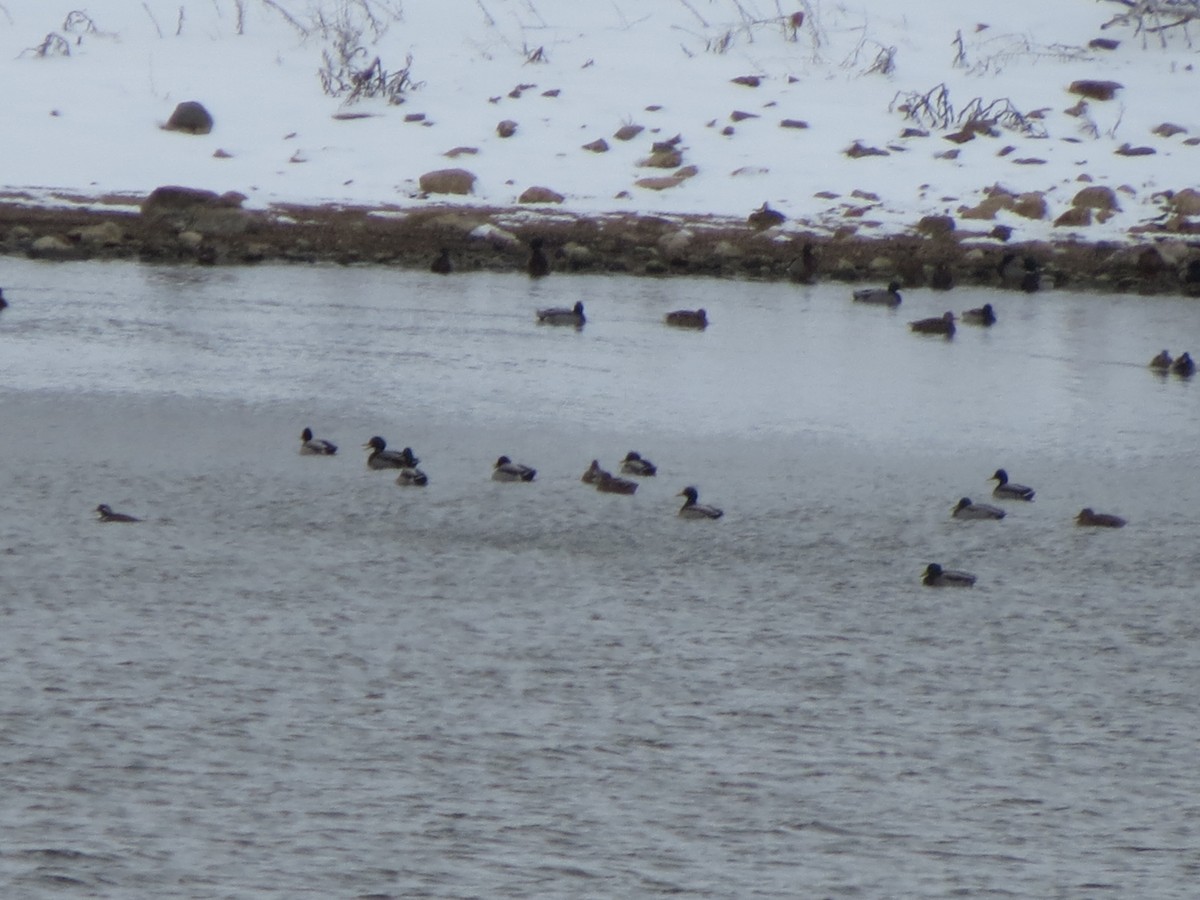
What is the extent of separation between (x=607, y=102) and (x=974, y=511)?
1724cm

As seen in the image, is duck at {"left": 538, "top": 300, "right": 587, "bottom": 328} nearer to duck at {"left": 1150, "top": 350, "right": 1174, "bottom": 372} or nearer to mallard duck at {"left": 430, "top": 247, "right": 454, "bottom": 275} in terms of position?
mallard duck at {"left": 430, "top": 247, "right": 454, "bottom": 275}

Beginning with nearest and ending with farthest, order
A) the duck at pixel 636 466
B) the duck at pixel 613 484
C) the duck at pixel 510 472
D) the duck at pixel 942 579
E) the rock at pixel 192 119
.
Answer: the duck at pixel 942 579, the duck at pixel 613 484, the duck at pixel 510 472, the duck at pixel 636 466, the rock at pixel 192 119

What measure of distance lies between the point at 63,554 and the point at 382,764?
2991mm

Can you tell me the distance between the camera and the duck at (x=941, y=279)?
20688 millimetres

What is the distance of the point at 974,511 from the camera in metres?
10.4

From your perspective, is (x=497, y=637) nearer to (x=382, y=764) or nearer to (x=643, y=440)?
(x=382, y=764)

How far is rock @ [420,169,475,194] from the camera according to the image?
23844 millimetres

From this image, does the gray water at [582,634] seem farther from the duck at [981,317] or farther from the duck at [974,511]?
the duck at [981,317]

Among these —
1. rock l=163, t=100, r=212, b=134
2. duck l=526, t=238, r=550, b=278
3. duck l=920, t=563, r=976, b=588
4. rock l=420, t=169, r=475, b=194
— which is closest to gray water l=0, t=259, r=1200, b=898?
duck l=920, t=563, r=976, b=588

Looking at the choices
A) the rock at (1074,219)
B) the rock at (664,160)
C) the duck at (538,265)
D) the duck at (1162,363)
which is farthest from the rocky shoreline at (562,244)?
the duck at (1162,363)

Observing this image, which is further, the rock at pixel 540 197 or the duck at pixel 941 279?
the rock at pixel 540 197

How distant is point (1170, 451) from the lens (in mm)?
12688

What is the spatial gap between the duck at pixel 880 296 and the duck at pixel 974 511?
357 inches

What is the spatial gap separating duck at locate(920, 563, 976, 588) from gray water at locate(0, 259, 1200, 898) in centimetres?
5
